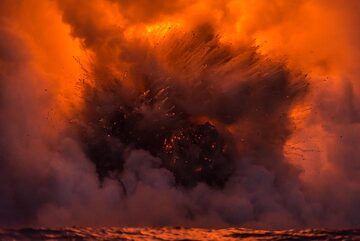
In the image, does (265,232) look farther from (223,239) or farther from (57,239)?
(57,239)

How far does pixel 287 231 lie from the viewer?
26.3ft

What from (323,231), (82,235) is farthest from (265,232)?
(82,235)

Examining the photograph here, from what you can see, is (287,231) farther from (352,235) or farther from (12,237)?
(12,237)

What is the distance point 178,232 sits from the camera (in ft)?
26.8

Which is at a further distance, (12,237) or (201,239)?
(201,239)

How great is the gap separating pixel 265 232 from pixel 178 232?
4.62ft

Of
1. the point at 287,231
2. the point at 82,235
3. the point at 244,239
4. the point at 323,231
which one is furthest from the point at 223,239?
the point at 82,235

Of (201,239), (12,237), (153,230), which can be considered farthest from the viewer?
(153,230)

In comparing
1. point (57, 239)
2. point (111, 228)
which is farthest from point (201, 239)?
point (57, 239)

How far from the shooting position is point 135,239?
7.75 metres

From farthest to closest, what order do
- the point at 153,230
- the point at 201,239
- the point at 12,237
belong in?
the point at 153,230 → the point at 201,239 → the point at 12,237

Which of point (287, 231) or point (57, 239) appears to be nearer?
point (57, 239)

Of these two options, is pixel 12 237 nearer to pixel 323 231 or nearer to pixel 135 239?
pixel 135 239

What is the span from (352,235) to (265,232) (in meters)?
1.33
